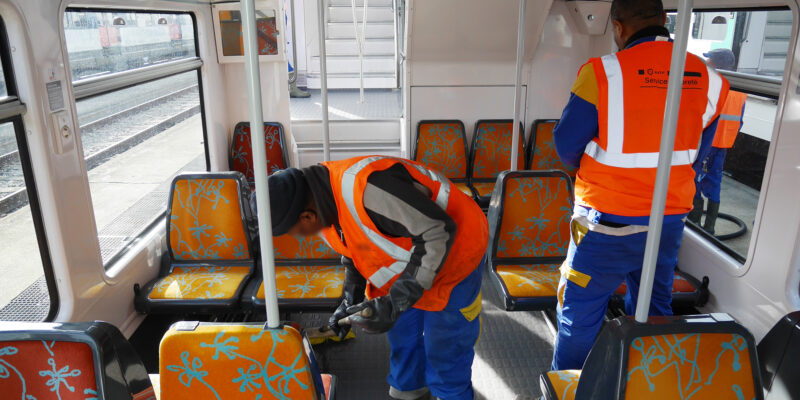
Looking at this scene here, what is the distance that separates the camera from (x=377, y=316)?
6.53 feet

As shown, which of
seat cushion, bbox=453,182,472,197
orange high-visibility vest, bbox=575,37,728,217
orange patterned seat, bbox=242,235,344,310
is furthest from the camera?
seat cushion, bbox=453,182,472,197

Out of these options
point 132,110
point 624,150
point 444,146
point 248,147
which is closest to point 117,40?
→ point 132,110

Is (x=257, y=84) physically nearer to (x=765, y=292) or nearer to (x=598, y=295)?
(x=598, y=295)

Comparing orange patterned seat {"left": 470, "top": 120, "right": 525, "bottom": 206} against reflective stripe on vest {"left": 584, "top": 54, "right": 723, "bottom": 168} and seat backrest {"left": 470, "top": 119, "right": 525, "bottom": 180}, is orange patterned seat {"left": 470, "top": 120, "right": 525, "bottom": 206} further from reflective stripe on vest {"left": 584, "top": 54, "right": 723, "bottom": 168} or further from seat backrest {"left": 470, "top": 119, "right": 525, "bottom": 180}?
reflective stripe on vest {"left": 584, "top": 54, "right": 723, "bottom": 168}


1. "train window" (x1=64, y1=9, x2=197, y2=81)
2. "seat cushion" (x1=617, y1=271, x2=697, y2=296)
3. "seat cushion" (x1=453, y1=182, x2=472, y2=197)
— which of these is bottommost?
"seat cushion" (x1=617, y1=271, x2=697, y2=296)

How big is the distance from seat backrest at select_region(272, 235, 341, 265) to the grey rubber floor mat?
442 millimetres

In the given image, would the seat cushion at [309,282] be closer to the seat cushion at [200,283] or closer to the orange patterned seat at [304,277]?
the orange patterned seat at [304,277]

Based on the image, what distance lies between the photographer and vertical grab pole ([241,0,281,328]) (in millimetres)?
1297

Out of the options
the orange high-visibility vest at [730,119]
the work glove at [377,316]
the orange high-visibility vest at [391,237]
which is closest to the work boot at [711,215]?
the orange high-visibility vest at [730,119]

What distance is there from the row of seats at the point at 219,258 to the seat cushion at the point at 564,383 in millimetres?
1427

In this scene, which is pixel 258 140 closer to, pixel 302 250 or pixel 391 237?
pixel 391 237

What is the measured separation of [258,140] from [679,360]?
1.18m

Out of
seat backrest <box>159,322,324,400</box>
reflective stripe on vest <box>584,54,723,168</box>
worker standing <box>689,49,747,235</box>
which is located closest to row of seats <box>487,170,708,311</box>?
worker standing <box>689,49,747,235</box>

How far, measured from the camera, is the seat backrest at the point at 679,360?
1438 mm
